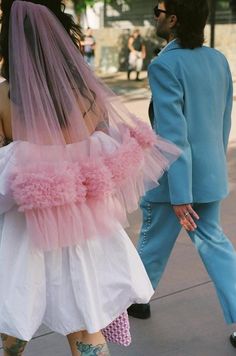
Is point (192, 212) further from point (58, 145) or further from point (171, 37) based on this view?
point (58, 145)

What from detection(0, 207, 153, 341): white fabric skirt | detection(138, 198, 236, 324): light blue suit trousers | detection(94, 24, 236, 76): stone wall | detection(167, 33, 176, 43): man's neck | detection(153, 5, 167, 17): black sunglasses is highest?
detection(153, 5, 167, 17): black sunglasses

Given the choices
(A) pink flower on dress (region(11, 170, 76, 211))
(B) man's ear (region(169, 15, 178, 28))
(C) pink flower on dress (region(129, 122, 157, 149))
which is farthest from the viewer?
(B) man's ear (region(169, 15, 178, 28))

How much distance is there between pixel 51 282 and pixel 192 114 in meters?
1.27

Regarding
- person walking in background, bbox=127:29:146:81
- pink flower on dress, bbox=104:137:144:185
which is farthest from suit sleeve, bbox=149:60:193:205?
person walking in background, bbox=127:29:146:81

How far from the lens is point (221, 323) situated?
382cm

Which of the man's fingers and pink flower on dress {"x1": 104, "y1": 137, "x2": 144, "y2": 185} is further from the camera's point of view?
the man's fingers

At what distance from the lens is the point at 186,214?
3242 mm

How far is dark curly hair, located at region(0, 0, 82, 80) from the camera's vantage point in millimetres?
2404

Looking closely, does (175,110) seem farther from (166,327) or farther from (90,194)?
(166,327)

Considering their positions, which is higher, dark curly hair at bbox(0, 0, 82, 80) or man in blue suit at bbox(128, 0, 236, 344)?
dark curly hair at bbox(0, 0, 82, 80)

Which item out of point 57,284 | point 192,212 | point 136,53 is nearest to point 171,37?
point 192,212

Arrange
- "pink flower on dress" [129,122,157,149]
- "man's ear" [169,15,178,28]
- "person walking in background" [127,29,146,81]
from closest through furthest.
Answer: "pink flower on dress" [129,122,157,149] < "man's ear" [169,15,178,28] < "person walking in background" [127,29,146,81]

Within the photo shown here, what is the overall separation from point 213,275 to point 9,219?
4.55ft

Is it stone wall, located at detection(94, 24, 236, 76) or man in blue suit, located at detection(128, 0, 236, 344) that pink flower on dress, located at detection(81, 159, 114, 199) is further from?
stone wall, located at detection(94, 24, 236, 76)
